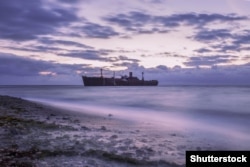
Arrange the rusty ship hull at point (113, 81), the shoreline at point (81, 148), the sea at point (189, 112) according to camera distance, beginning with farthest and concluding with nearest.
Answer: the rusty ship hull at point (113, 81), the sea at point (189, 112), the shoreline at point (81, 148)

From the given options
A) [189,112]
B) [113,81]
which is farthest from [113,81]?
[189,112]

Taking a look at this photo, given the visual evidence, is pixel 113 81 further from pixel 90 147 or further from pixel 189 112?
pixel 90 147

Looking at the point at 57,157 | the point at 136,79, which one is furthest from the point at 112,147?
the point at 136,79

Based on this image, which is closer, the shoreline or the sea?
the shoreline

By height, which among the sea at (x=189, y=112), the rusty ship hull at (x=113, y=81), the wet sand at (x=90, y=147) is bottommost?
the sea at (x=189, y=112)

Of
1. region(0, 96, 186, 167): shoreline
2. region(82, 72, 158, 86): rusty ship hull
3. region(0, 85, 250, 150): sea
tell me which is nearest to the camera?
region(0, 96, 186, 167): shoreline

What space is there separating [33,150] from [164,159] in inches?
162

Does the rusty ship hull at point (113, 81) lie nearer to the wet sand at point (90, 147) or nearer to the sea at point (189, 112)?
the sea at point (189, 112)

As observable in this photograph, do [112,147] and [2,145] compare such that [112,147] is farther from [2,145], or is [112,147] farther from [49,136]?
[2,145]

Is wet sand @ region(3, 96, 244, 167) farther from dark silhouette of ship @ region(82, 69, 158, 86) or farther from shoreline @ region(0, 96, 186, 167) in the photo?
dark silhouette of ship @ region(82, 69, 158, 86)

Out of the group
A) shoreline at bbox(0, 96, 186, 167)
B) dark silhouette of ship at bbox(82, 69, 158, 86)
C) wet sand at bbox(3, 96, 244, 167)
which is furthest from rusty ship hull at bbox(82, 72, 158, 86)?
shoreline at bbox(0, 96, 186, 167)

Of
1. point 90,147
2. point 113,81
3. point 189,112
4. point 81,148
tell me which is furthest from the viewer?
point 113,81

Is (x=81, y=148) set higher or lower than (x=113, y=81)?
lower

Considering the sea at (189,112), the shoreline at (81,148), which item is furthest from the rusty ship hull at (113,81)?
the shoreline at (81,148)
